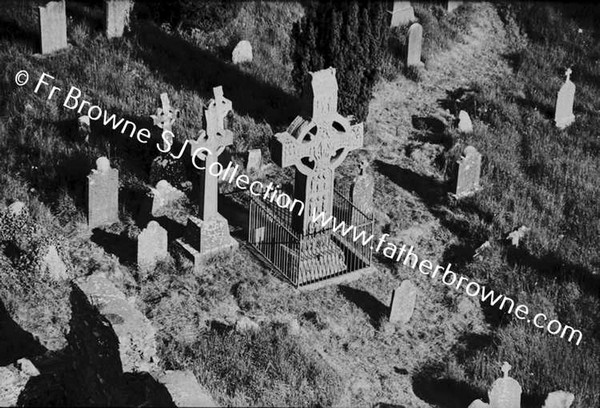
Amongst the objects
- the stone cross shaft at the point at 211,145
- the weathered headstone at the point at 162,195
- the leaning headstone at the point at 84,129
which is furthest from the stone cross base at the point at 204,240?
the leaning headstone at the point at 84,129

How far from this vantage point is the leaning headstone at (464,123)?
896 inches

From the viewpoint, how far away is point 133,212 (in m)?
19.5

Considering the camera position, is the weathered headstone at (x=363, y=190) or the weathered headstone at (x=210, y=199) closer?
the weathered headstone at (x=210, y=199)

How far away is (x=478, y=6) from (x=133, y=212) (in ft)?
39.3

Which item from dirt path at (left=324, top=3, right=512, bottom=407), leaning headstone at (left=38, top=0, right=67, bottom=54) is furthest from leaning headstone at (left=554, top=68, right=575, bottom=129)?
leaning headstone at (left=38, top=0, right=67, bottom=54)

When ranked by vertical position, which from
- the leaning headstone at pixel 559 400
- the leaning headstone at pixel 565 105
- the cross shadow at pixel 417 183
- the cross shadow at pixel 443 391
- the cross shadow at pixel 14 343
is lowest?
the cross shadow at pixel 443 391

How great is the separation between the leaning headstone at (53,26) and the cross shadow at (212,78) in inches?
62.6

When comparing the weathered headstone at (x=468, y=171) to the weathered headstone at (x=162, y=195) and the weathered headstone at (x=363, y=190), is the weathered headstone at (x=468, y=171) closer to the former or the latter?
the weathered headstone at (x=363, y=190)

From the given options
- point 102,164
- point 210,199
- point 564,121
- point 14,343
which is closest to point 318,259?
point 210,199

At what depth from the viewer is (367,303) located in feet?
59.5

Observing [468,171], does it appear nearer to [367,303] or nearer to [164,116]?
[367,303]

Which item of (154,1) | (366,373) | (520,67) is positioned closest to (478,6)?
(520,67)

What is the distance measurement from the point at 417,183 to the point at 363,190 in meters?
1.73

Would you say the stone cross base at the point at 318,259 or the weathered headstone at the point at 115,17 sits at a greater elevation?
the weathered headstone at the point at 115,17
